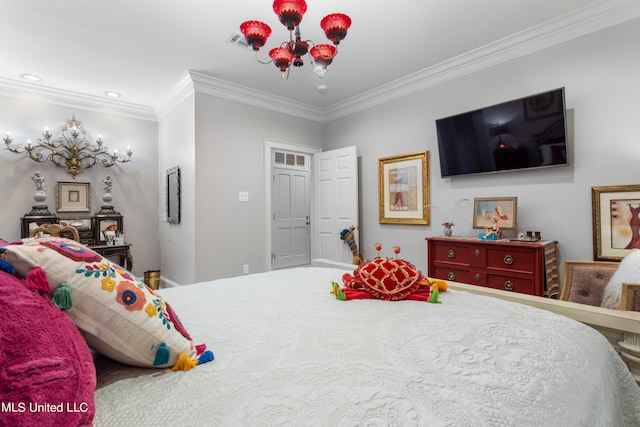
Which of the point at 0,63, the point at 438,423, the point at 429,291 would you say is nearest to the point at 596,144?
the point at 429,291

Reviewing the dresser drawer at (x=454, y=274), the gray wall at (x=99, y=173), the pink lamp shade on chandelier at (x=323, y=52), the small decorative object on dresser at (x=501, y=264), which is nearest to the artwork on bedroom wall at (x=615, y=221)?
the small decorative object on dresser at (x=501, y=264)

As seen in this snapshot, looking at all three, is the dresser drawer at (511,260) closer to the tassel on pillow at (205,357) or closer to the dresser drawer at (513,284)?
the dresser drawer at (513,284)

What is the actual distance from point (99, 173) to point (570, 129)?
543cm

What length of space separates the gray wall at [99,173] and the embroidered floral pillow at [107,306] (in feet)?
13.5

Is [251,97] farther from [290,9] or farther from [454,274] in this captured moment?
[454,274]

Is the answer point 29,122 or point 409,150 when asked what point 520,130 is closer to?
point 409,150

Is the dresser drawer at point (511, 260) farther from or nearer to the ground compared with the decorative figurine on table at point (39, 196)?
nearer to the ground

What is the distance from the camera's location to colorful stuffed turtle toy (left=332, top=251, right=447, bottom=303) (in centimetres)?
143

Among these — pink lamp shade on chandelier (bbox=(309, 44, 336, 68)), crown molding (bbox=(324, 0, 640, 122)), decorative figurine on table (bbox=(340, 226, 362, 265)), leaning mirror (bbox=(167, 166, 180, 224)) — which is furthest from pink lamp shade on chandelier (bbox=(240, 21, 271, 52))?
decorative figurine on table (bbox=(340, 226, 362, 265))

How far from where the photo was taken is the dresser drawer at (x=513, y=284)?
8.03ft

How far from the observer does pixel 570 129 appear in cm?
261

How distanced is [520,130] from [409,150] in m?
1.22

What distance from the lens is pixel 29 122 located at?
3.75 m

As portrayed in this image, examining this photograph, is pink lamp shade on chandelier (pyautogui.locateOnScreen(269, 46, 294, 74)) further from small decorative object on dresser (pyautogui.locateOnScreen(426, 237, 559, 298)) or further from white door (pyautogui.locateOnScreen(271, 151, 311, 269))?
white door (pyautogui.locateOnScreen(271, 151, 311, 269))
